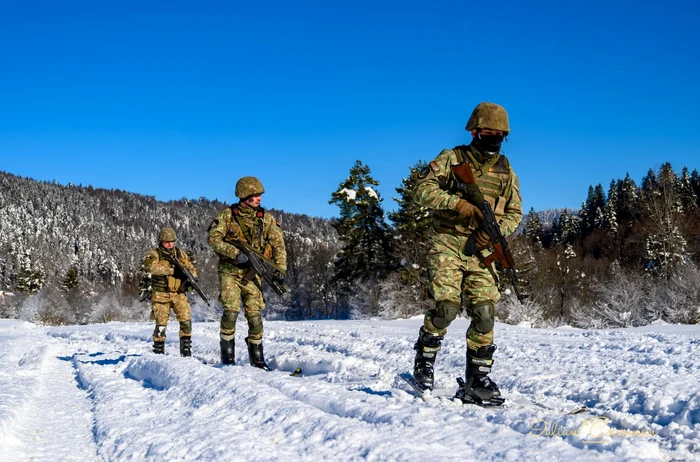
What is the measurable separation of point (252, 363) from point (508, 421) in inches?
169

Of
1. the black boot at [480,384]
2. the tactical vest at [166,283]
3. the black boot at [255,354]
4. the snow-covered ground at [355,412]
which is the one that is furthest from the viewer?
the tactical vest at [166,283]

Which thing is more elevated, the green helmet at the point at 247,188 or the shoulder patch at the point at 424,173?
the green helmet at the point at 247,188

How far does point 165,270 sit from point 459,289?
6.98 meters

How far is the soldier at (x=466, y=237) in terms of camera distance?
436 cm

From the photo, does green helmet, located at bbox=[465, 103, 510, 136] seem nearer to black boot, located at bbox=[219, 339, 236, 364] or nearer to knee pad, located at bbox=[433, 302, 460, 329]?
knee pad, located at bbox=[433, 302, 460, 329]

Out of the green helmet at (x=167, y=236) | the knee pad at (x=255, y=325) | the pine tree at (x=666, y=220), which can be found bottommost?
the knee pad at (x=255, y=325)

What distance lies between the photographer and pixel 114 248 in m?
169

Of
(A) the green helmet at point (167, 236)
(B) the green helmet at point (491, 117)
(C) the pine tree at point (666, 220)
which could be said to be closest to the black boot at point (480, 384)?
(B) the green helmet at point (491, 117)

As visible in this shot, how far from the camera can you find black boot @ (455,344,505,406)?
4.07 m

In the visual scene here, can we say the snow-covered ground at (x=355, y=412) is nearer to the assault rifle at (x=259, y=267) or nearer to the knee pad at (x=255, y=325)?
the knee pad at (x=255, y=325)

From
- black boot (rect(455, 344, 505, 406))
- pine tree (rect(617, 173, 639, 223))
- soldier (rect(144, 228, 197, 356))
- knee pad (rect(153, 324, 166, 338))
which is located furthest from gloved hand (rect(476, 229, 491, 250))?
A: pine tree (rect(617, 173, 639, 223))

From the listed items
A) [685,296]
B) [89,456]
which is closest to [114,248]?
[685,296]

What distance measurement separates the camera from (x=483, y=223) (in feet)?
14.3

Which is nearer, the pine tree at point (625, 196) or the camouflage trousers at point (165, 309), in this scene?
the camouflage trousers at point (165, 309)
